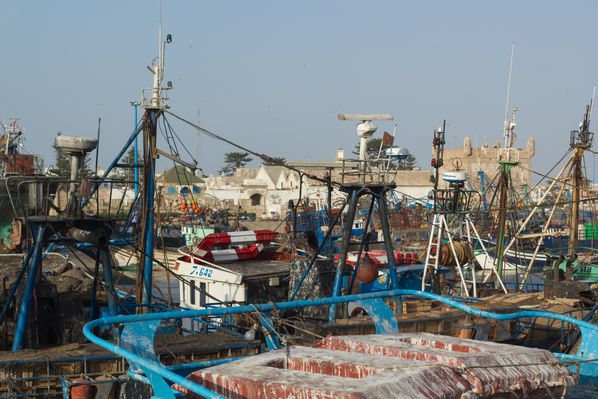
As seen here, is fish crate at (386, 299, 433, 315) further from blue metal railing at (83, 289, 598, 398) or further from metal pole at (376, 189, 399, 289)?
blue metal railing at (83, 289, 598, 398)

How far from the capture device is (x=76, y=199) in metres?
13.8

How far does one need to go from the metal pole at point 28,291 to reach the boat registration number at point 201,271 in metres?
7.33

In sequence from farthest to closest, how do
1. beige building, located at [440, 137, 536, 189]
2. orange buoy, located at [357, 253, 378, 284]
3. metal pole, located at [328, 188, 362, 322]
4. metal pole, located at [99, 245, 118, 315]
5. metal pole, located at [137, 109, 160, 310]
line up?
beige building, located at [440, 137, 536, 189] < orange buoy, located at [357, 253, 378, 284] < metal pole, located at [328, 188, 362, 322] < metal pole, located at [137, 109, 160, 310] < metal pole, located at [99, 245, 118, 315]

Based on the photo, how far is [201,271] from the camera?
20891 millimetres

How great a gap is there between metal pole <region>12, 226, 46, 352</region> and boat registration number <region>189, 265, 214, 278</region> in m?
7.33

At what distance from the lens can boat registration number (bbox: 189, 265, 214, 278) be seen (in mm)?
20642

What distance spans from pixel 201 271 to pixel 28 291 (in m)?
7.87

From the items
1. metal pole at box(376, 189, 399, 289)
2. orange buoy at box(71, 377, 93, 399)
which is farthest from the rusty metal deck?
metal pole at box(376, 189, 399, 289)

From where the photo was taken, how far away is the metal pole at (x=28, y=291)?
12984mm

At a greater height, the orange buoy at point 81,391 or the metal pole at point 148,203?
the metal pole at point 148,203

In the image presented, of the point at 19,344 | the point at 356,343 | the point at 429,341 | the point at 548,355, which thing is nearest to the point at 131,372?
the point at 356,343

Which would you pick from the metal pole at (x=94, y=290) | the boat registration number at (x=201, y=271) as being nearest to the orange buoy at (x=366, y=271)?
the boat registration number at (x=201, y=271)

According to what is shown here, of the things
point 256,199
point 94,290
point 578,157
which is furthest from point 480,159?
point 94,290

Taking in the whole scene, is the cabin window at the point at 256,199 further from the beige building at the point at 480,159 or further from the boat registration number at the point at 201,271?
the boat registration number at the point at 201,271
